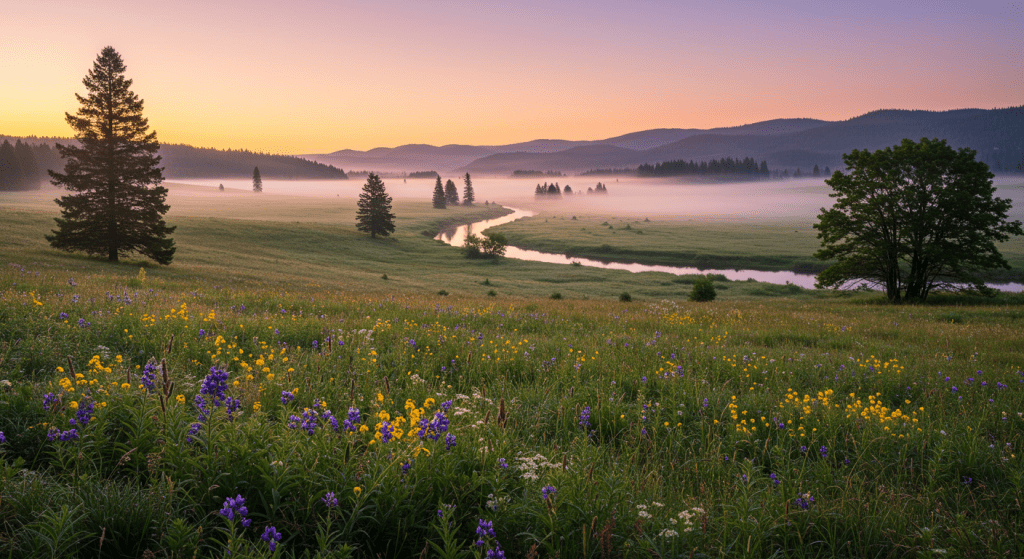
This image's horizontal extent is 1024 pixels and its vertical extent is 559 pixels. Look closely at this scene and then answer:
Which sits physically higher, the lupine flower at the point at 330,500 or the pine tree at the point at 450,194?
the pine tree at the point at 450,194

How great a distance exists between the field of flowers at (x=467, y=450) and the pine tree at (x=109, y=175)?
35624 millimetres

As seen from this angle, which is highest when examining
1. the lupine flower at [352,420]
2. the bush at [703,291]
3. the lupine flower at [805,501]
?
the lupine flower at [352,420]

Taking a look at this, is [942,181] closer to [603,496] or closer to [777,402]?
[777,402]

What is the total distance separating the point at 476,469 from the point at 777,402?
442cm

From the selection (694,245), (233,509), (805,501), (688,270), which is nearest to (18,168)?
(688,270)

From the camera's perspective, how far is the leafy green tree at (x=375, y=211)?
92688mm

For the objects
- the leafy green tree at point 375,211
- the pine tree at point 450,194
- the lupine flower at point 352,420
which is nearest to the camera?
the lupine flower at point 352,420

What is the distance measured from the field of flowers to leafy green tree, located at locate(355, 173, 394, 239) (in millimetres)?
86954

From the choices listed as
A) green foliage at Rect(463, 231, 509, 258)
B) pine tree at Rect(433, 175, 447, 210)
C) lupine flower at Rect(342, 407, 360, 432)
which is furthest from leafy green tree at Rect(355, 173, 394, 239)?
lupine flower at Rect(342, 407, 360, 432)

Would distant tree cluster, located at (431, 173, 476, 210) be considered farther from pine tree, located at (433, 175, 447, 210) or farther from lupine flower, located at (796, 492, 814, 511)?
lupine flower, located at (796, 492, 814, 511)

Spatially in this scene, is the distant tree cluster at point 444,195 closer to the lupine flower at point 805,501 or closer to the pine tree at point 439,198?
the pine tree at point 439,198

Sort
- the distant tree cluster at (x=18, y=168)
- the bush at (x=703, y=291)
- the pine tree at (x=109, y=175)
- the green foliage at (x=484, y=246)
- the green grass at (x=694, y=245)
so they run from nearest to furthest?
the pine tree at (x=109, y=175) < the bush at (x=703, y=291) < the green foliage at (x=484, y=246) < the green grass at (x=694, y=245) < the distant tree cluster at (x=18, y=168)

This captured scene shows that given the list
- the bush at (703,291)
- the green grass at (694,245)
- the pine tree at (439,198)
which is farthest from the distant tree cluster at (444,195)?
the bush at (703,291)

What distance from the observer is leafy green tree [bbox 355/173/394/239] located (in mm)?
92688
